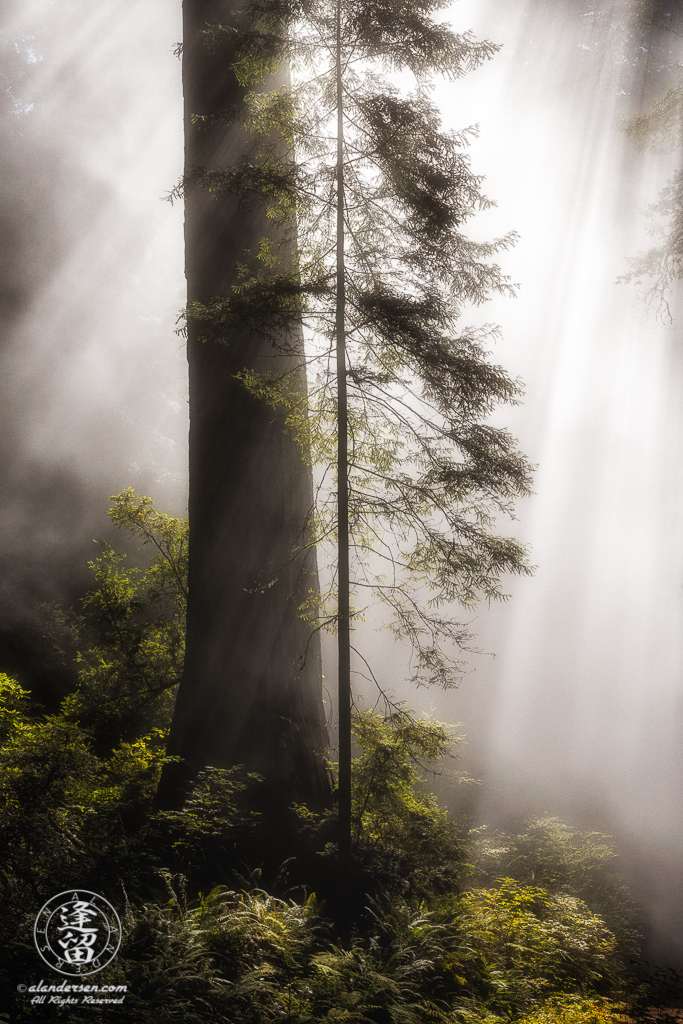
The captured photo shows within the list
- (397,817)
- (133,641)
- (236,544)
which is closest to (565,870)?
(397,817)

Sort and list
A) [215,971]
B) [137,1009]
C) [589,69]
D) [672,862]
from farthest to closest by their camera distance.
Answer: [589,69] → [672,862] → [215,971] → [137,1009]

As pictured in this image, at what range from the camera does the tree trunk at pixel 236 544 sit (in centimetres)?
492

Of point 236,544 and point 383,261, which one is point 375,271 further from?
point 236,544

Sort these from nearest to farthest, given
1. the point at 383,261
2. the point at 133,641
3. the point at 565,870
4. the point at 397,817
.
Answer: the point at 383,261
the point at 397,817
the point at 133,641
the point at 565,870

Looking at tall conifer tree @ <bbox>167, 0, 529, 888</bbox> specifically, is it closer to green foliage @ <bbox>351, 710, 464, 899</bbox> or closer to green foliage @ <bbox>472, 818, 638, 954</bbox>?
green foliage @ <bbox>351, 710, 464, 899</bbox>

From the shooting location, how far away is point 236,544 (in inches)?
202

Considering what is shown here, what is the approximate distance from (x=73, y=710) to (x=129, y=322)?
627 inches

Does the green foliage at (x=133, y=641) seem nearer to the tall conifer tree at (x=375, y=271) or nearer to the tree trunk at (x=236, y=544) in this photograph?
the tree trunk at (x=236, y=544)

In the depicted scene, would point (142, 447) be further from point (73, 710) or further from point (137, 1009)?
point (137, 1009)

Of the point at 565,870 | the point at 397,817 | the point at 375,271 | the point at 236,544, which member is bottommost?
the point at 565,870

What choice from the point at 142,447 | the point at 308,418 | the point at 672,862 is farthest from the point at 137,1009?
the point at 142,447

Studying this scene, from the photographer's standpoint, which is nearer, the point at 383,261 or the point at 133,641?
the point at 383,261

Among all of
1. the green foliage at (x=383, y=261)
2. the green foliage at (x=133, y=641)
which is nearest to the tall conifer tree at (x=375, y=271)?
the green foliage at (x=383, y=261)

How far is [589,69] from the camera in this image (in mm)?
14914
